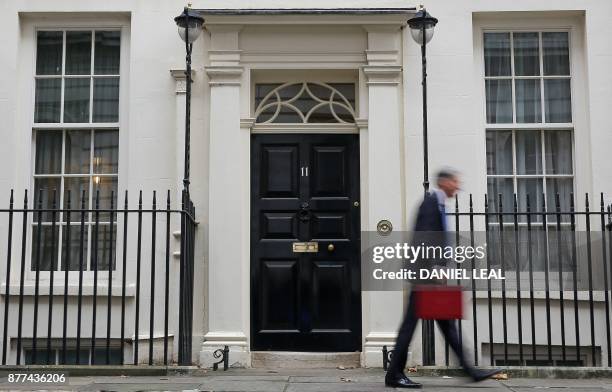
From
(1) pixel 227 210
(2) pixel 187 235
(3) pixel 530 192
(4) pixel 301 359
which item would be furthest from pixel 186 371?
(3) pixel 530 192

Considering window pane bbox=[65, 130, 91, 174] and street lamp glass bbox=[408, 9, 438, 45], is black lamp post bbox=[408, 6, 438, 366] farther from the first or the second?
window pane bbox=[65, 130, 91, 174]

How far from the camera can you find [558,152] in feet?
30.5

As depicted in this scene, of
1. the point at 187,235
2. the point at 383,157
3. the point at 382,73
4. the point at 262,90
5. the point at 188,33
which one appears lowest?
the point at 187,235

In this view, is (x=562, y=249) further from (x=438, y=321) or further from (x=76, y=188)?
(x=76, y=188)

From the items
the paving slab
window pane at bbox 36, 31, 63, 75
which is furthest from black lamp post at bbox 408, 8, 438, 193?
window pane at bbox 36, 31, 63, 75

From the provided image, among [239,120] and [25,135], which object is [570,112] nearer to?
[239,120]

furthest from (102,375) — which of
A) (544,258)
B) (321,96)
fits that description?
(544,258)

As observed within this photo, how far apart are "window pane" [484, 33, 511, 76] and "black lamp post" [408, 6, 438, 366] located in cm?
96

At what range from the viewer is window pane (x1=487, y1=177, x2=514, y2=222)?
9234mm

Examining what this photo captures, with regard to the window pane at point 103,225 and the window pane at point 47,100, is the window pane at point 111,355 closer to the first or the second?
the window pane at point 103,225

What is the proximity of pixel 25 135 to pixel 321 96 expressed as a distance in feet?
11.0

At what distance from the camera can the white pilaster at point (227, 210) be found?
8.71 metres

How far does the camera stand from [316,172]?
9.20m

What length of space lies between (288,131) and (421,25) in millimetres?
1872
